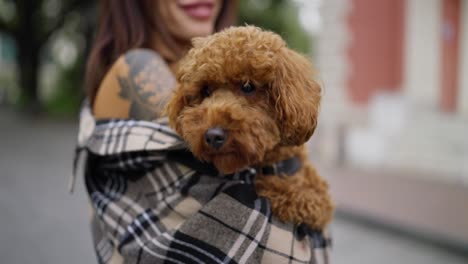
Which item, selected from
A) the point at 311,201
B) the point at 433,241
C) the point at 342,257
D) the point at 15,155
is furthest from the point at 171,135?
the point at 15,155

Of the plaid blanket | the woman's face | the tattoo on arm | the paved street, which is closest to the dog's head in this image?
the plaid blanket

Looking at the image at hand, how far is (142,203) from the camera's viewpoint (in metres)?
1.70

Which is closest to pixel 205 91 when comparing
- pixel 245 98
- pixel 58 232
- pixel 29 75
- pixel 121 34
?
pixel 245 98

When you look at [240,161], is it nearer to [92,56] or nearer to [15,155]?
[92,56]

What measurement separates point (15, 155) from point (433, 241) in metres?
9.62

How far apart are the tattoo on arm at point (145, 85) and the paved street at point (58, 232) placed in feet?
13.3

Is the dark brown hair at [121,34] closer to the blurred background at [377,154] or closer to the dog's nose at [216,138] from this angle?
the dog's nose at [216,138]

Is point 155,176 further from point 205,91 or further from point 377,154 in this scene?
point 377,154

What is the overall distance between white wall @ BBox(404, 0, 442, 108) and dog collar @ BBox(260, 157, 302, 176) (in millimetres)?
7950

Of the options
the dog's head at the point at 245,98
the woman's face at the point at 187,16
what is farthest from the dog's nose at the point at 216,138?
the woman's face at the point at 187,16

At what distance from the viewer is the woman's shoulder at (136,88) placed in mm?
1770

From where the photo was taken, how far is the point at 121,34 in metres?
2.09

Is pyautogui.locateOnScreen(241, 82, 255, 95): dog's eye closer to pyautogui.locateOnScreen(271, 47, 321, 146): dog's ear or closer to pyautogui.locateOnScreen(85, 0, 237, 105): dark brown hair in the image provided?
pyautogui.locateOnScreen(271, 47, 321, 146): dog's ear

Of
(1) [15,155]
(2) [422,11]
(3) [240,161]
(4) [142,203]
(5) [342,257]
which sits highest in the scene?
(2) [422,11]
